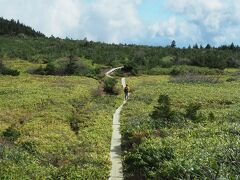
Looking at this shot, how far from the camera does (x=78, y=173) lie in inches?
933

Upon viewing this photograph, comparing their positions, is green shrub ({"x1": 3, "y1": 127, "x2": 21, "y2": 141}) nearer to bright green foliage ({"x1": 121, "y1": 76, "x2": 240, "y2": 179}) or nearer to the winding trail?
the winding trail

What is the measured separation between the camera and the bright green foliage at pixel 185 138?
17478 millimetres

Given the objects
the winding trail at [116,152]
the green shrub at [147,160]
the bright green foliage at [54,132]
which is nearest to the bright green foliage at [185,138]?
the green shrub at [147,160]

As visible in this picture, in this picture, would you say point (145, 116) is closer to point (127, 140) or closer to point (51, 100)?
point (127, 140)

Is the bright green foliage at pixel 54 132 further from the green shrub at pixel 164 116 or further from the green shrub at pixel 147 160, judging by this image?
the green shrub at pixel 164 116

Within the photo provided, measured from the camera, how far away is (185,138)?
27.9 meters

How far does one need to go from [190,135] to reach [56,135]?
9.90 meters

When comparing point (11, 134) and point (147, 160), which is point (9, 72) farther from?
point (147, 160)

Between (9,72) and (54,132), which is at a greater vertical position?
(9,72)

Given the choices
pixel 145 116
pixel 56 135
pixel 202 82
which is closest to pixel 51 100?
pixel 145 116

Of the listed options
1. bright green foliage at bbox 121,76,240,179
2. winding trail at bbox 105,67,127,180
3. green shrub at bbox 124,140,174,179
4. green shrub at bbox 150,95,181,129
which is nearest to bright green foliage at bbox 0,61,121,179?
winding trail at bbox 105,67,127,180

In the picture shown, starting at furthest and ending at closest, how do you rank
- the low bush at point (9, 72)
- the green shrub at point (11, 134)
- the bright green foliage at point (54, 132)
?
the low bush at point (9, 72)
the green shrub at point (11, 134)
the bright green foliage at point (54, 132)

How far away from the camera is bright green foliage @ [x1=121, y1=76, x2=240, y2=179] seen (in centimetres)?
1748

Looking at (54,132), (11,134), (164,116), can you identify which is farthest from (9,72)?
(164,116)
